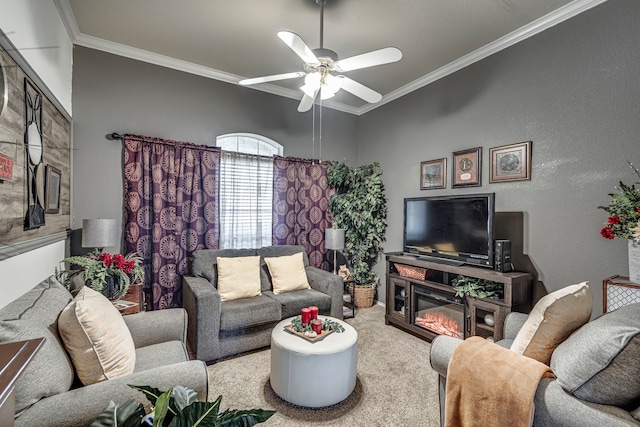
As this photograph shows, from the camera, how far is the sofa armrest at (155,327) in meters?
1.91

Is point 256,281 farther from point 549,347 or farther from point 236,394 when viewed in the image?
point 549,347

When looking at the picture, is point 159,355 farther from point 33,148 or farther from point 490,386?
point 490,386

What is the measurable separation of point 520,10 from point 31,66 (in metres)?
3.62

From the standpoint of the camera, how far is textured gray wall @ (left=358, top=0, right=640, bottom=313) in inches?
86.1

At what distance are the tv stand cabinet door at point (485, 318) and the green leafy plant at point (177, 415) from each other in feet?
7.51

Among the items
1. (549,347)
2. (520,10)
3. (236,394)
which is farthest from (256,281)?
(520,10)

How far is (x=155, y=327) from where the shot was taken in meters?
1.96

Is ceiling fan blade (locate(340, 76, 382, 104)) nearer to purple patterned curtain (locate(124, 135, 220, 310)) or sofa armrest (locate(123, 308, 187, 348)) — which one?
purple patterned curtain (locate(124, 135, 220, 310))

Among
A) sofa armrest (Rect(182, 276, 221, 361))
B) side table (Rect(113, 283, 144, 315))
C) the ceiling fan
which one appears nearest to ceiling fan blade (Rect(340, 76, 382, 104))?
the ceiling fan

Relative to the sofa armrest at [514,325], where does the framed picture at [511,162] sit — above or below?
above

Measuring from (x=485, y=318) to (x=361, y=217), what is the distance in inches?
76.3

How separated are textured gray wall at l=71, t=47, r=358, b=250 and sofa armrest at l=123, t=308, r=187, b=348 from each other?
5.27 ft

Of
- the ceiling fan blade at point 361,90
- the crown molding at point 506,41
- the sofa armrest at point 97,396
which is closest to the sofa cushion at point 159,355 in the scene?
the sofa armrest at point 97,396

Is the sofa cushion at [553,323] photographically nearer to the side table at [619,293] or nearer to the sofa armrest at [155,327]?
the side table at [619,293]
